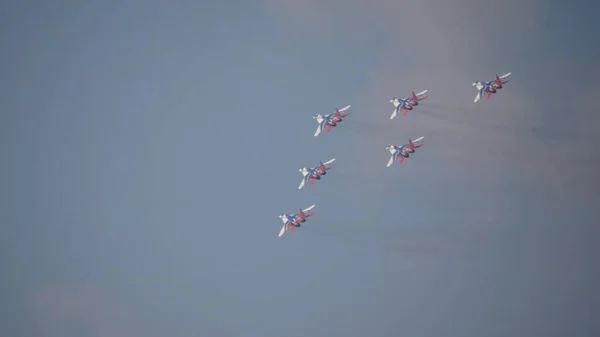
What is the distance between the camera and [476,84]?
3625 cm

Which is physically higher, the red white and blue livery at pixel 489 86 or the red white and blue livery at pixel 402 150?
the red white and blue livery at pixel 489 86

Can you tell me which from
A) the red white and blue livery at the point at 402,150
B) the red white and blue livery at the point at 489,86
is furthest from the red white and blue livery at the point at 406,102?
the red white and blue livery at the point at 489,86

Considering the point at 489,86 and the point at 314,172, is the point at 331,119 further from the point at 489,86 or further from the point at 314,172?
the point at 489,86

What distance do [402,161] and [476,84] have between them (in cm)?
549

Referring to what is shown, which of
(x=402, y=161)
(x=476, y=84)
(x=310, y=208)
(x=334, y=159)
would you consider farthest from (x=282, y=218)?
(x=476, y=84)

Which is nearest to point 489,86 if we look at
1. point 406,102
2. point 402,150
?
point 406,102

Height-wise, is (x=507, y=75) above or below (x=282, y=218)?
above

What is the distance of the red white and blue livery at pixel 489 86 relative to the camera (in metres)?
36.0

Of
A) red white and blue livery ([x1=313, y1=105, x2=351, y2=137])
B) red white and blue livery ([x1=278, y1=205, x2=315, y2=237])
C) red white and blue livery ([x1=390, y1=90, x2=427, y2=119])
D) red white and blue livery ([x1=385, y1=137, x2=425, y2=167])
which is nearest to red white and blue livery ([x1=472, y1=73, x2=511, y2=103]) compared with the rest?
red white and blue livery ([x1=390, y1=90, x2=427, y2=119])

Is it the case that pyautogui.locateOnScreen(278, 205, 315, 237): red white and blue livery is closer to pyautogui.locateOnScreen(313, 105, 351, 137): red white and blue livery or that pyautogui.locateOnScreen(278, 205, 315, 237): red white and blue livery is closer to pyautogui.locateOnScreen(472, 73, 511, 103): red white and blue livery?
pyautogui.locateOnScreen(313, 105, 351, 137): red white and blue livery

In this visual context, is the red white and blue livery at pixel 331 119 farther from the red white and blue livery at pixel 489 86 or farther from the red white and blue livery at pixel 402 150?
the red white and blue livery at pixel 489 86

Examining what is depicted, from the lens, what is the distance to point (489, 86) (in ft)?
119

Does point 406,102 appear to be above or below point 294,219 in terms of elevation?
above

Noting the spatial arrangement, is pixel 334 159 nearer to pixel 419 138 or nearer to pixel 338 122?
pixel 338 122
